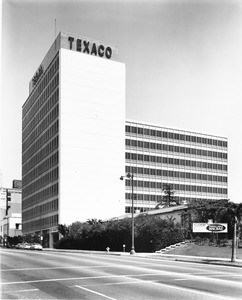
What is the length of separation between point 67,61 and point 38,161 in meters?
26.9

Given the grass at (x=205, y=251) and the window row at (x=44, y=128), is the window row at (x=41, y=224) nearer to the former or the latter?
the window row at (x=44, y=128)

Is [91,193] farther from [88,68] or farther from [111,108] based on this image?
[88,68]

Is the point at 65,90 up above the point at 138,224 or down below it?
above

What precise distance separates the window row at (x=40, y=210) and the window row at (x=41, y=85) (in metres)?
22.7

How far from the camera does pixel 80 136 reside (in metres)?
91.1

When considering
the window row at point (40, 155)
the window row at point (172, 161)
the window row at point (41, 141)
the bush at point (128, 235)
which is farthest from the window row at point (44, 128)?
the bush at point (128, 235)

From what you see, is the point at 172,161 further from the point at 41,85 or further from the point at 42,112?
the point at 41,85

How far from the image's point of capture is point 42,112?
337ft

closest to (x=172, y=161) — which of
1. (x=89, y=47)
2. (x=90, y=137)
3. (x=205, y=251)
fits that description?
(x=90, y=137)

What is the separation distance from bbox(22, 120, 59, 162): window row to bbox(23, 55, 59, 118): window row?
309 inches

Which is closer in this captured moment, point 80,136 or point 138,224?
point 138,224

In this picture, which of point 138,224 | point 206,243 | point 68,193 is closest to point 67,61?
point 68,193

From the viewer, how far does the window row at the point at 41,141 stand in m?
92.7

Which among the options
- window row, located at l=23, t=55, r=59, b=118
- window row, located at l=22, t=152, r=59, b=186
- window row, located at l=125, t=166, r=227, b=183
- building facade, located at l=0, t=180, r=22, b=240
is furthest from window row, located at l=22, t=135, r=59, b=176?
building facade, located at l=0, t=180, r=22, b=240
